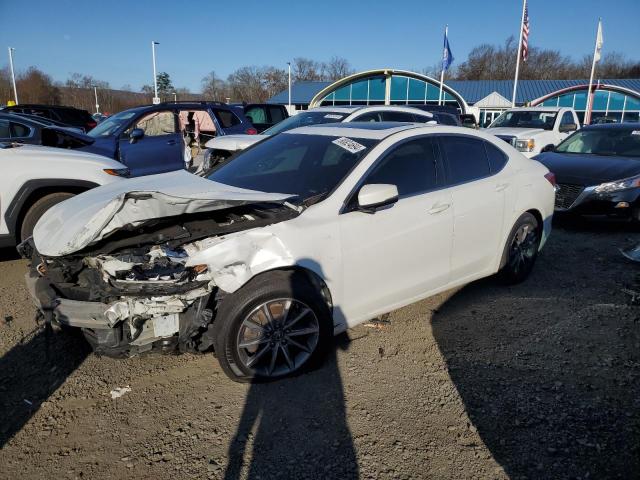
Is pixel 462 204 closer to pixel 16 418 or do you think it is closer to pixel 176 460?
pixel 176 460

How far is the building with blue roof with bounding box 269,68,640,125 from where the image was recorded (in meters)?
39.8

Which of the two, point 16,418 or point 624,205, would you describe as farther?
point 624,205

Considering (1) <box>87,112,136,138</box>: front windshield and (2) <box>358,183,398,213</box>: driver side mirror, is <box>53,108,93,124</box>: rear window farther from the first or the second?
(2) <box>358,183,398,213</box>: driver side mirror

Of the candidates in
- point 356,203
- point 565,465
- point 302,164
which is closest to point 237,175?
point 302,164

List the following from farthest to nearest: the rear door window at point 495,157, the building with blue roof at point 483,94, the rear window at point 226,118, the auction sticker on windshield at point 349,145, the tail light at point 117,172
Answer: the building with blue roof at point 483,94
the rear window at point 226,118
the tail light at point 117,172
the rear door window at point 495,157
the auction sticker on windshield at point 349,145

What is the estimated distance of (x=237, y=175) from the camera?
402 cm

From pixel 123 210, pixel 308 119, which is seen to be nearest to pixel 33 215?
pixel 123 210

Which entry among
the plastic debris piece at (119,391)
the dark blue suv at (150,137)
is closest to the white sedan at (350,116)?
the dark blue suv at (150,137)

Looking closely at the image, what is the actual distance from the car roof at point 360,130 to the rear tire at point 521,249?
4.91ft

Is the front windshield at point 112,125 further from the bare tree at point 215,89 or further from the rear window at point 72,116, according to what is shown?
the bare tree at point 215,89

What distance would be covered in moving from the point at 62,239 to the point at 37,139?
6.56m

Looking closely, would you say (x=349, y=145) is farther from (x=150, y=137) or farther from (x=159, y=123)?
(x=159, y=123)

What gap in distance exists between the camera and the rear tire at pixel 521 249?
463cm

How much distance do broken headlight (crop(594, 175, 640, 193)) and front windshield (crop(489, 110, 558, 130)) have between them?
5983 mm
